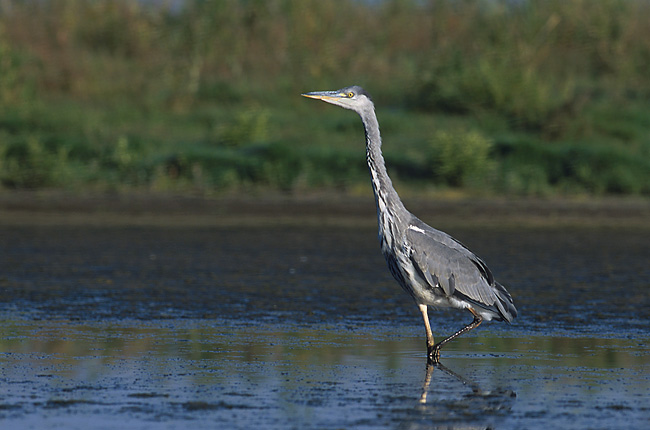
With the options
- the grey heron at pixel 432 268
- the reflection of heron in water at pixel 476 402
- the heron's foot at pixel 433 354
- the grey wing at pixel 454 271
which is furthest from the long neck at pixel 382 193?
the reflection of heron in water at pixel 476 402

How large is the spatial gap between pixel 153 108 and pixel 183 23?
2.69m

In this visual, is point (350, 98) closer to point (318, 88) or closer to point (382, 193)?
point (382, 193)

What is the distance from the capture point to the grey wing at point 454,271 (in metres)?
7.49

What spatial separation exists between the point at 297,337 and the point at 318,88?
12420mm

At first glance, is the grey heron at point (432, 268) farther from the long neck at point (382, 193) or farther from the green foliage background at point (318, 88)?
the green foliage background at point (318, 88)

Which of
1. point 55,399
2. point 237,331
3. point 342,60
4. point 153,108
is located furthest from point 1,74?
point 55,399

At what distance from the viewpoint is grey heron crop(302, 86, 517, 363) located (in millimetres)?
7500

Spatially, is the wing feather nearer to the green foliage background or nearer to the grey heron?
the grey heron

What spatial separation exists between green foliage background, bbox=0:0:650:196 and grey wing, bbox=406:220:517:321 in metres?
8.92

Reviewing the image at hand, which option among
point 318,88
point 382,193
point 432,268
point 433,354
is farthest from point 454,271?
point 318,88

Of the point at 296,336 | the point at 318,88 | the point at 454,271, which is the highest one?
the point at 318,88

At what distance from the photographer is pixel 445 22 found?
76.2 ft

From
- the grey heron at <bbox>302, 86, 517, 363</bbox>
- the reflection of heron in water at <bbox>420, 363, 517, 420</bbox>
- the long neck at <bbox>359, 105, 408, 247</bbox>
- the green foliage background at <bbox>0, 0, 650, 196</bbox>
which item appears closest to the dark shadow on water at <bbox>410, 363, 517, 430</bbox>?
the reflection of heron in water at <bbox>420, 363, 517, 420</bbox>

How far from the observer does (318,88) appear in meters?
20.2
